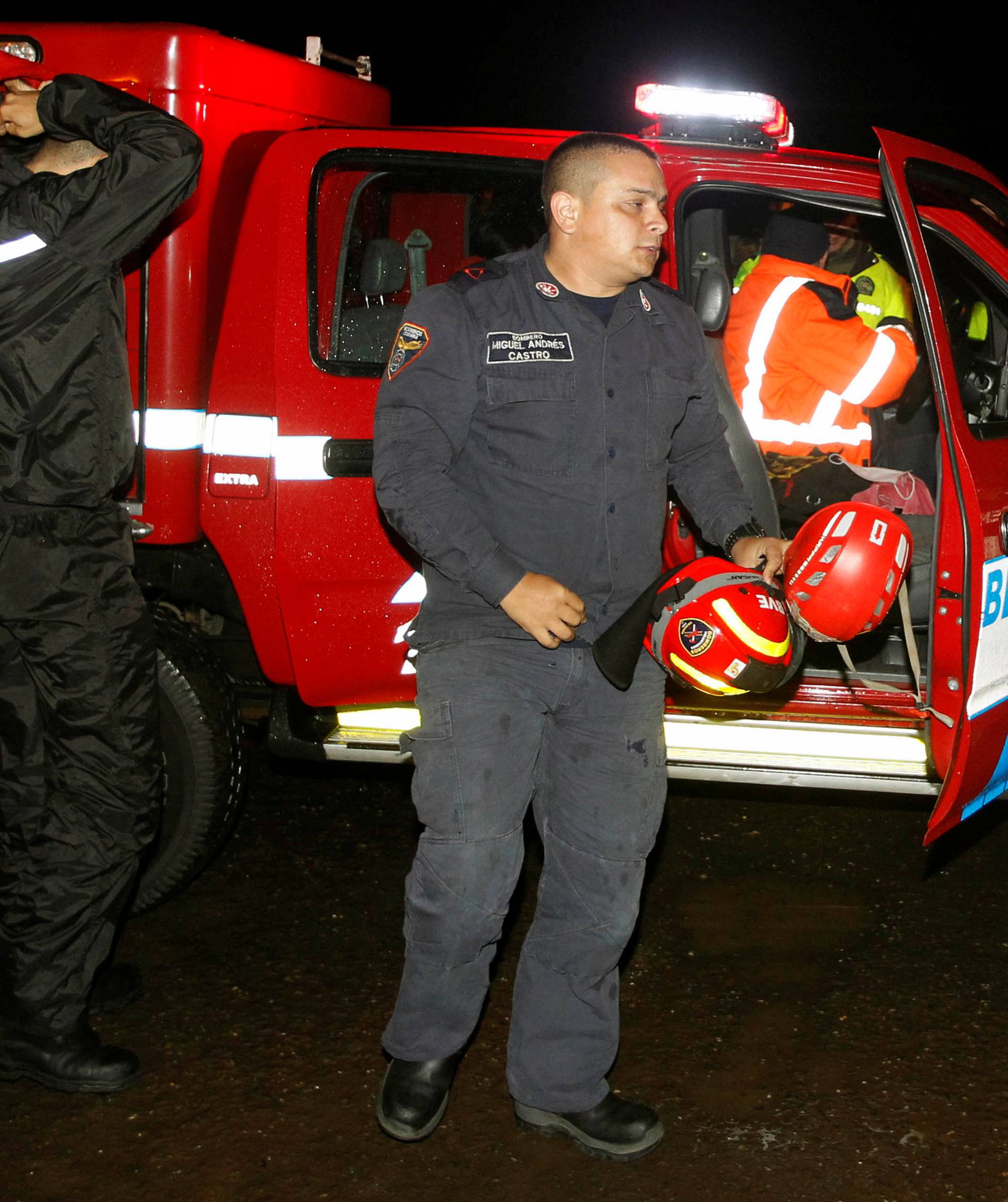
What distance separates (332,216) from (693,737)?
1.53m

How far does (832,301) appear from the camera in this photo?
365 centimetres

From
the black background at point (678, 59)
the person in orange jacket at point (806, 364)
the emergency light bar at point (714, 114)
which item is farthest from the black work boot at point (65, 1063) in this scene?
the black background at point (678, 59)

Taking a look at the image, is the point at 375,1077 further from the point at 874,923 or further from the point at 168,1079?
the point at 874,923

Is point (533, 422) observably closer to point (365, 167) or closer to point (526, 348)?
point (526, 348)

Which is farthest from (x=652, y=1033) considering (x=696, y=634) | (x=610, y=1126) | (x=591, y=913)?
(x=696, y=634)

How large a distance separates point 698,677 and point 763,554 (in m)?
0.28

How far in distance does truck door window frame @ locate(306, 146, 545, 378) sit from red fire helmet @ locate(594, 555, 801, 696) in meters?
1.07

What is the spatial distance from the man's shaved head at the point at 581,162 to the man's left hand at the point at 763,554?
72cm

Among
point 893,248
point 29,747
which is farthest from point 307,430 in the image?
point 893,248

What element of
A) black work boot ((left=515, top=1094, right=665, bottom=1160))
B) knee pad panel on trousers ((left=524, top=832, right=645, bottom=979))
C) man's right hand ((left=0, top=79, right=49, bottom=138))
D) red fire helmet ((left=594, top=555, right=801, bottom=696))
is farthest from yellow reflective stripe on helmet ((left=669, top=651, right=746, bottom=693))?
man's right hand ((left=0, top=79, right=49, bottom=138))

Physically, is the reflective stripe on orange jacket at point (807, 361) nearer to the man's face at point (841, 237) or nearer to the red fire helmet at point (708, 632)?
the man's face at point (841, 237)

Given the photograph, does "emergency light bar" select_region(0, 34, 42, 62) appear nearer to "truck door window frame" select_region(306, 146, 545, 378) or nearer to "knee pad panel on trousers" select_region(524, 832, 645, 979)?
"truck door window frame" select_region(306, 146, 545, 378)

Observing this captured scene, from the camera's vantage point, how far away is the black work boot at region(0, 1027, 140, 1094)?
2.72m

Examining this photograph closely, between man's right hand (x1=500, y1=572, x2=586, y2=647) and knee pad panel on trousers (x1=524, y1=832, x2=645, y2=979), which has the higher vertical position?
man's right hand (x1=500, y1=572, x2=586, y2=647)
